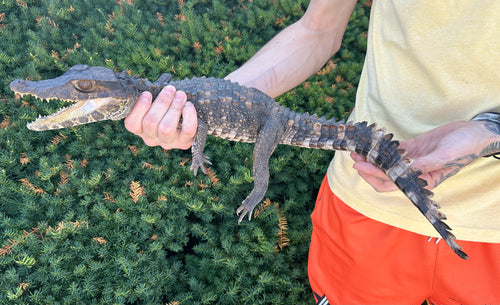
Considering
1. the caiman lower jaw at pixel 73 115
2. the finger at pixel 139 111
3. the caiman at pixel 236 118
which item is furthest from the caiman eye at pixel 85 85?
the finger at pixel 139 111

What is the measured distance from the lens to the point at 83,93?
86.7 inches

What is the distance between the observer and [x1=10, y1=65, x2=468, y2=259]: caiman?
204cm

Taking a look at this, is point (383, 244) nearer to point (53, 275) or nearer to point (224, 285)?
point (224, 285)

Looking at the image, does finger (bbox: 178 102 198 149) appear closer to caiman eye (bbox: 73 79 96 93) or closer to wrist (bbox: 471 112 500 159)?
caiman eye (bbox: 73 79 96 93)

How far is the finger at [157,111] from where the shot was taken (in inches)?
89.7

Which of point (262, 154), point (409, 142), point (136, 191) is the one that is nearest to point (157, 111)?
point (262, 154)

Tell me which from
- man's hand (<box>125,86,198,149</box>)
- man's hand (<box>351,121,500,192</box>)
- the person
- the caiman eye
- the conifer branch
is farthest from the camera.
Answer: the conifer branch

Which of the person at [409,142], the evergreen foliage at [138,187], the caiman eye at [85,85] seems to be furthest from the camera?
the evergreen foliage at [138,187]

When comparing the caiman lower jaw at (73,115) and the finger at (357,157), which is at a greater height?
the caiman lower jaw at (73,115)

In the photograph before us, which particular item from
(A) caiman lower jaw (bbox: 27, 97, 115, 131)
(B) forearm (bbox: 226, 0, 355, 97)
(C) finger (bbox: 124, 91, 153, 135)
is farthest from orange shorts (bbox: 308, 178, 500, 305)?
(A) caiman lower jaw (bbox: 27, 97, 115, 131)

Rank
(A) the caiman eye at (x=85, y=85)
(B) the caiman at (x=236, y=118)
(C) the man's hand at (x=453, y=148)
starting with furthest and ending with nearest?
(A) the caiman eye at (x=85, y=85), (B) the caiman at (x=236, y=118), (C) the man's hand at (x=453, y=148)

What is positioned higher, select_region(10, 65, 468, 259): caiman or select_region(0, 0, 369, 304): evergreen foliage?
select_region(10, 65, 468, 259): caiman

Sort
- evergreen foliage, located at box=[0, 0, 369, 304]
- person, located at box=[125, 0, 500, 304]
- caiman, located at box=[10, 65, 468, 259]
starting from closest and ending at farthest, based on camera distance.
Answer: person, located at box=[125, 0, 500, 304] < caiman, located at box=[10, 65, 468, 259] < evergreen foliage, located at box=[0, 0, 369, 304]

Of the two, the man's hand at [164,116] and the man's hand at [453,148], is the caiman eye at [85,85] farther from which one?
the man's hand at [453,148]
